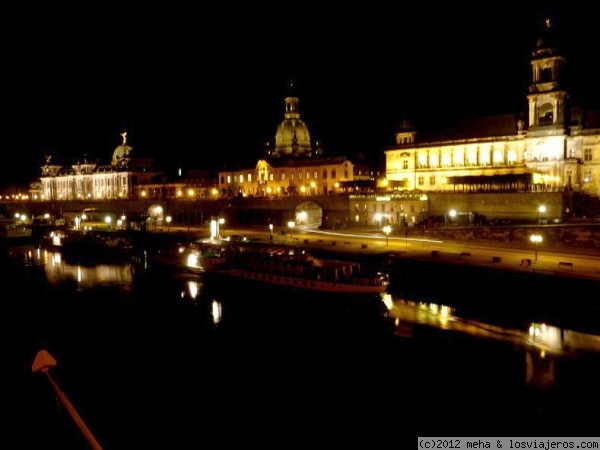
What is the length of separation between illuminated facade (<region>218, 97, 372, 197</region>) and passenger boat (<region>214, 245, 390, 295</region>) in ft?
137

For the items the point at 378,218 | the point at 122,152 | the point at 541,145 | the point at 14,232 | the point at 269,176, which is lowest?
the point at 14,232

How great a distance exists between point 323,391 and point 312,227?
5405cm

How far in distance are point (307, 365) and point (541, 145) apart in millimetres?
54905

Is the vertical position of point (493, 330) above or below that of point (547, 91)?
below

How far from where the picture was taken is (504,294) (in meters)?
36.2

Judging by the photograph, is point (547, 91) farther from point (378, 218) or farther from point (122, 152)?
point (122, 152)

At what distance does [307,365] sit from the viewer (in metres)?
26.4

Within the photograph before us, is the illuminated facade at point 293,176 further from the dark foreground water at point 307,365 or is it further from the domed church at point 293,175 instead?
the dark foreground water at point 307,365

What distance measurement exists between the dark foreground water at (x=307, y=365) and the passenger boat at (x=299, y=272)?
121 centimetres

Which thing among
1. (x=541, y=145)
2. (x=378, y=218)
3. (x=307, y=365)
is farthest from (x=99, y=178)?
(x=307, y=365)

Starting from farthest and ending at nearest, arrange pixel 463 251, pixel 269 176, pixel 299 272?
pixel 269 176 → pixel 463 251 → pixel 299 272

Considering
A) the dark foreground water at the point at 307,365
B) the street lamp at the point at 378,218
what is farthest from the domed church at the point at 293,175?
the dark foreground water at the point at 307,365

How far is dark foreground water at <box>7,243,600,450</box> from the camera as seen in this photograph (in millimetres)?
20391

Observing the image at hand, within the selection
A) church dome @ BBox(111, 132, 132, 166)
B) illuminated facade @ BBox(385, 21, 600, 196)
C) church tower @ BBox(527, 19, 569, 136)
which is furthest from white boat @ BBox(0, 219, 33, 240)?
church tower @ BBox(527, 19, 569, 136)
